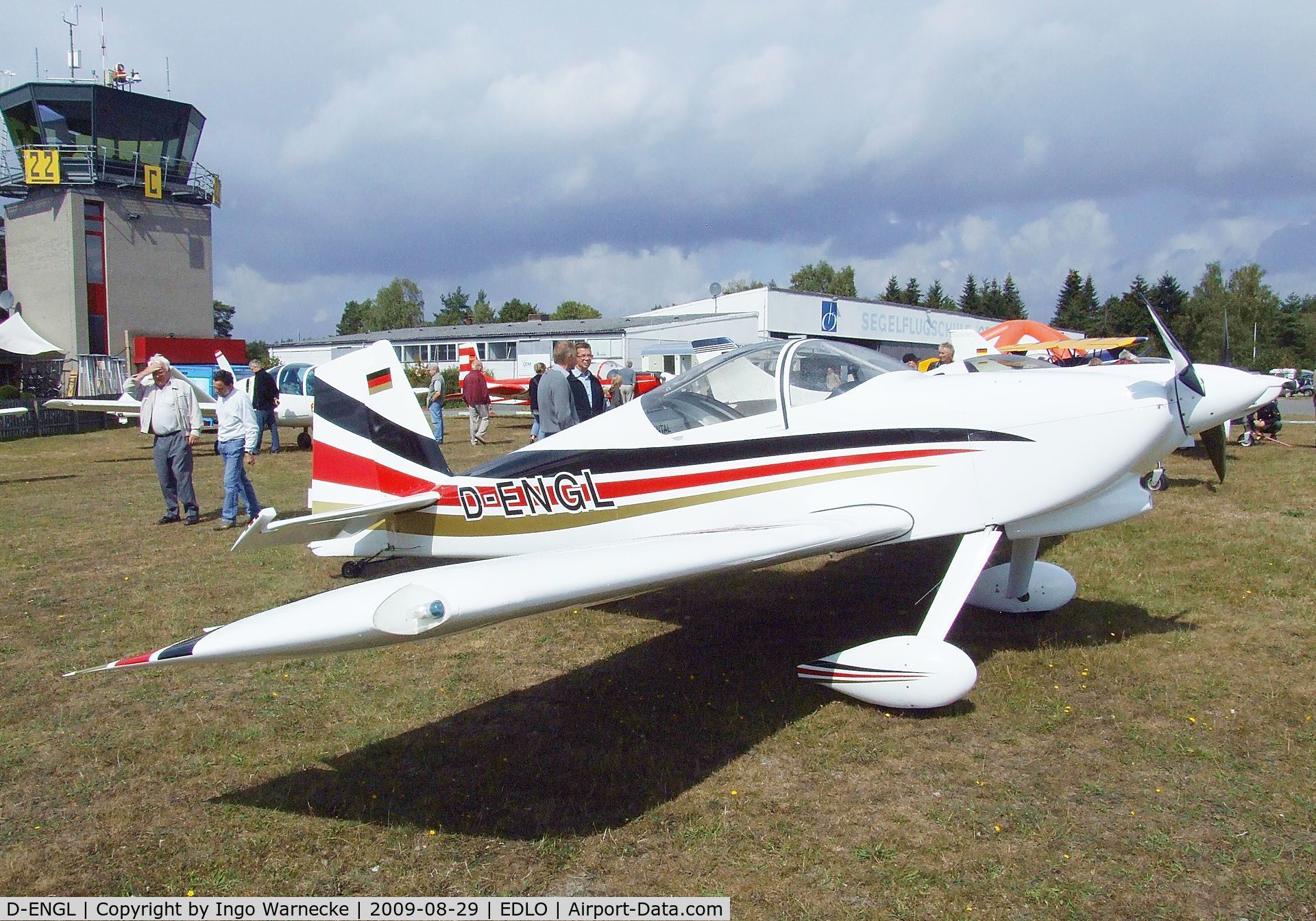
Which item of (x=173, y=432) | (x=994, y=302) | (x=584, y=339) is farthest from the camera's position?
(x=994, y=302)

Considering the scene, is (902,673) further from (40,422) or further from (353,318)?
(353,318)

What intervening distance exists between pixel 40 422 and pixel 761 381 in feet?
82.8

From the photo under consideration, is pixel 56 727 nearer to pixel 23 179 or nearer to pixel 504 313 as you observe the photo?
pixel 23 179

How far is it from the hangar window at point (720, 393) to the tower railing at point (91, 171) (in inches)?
1516

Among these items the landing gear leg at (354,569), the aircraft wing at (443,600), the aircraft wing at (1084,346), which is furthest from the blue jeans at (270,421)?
the aircraft wing at (1084,346)

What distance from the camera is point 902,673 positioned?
415cm

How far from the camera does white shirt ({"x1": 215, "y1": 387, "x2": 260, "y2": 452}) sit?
9.06 m

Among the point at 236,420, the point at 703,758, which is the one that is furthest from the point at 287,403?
the point at 703,758

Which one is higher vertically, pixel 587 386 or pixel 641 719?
pixel 587 386

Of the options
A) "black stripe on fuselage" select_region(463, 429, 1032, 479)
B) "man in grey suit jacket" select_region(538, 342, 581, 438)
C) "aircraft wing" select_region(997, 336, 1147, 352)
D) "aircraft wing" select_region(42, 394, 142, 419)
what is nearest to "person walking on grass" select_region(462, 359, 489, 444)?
"aircraft wing" select_region(42, 394, 142, 419)

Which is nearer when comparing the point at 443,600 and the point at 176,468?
the point at 443,600

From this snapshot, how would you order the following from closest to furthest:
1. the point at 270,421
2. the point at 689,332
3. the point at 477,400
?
the point at 270,421 → the point at 477,400 → the point at 689,332

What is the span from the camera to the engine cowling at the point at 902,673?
4.08 m

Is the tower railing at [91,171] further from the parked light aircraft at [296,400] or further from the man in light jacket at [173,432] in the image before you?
the man in light jacket at [173,432]
